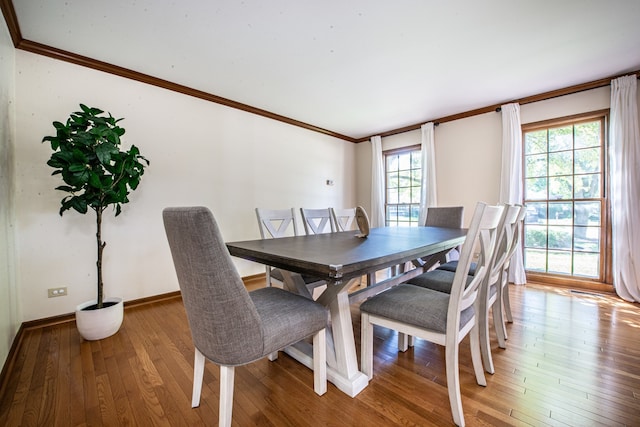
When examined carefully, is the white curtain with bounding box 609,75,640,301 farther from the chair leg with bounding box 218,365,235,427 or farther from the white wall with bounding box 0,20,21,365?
the white wall with bounding box 0,20,21,365

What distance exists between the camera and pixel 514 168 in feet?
11.3

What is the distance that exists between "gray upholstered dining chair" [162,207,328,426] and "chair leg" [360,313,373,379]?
1.32 ft

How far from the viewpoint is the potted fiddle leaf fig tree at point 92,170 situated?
1883mm

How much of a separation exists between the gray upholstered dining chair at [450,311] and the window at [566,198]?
9.55 feet

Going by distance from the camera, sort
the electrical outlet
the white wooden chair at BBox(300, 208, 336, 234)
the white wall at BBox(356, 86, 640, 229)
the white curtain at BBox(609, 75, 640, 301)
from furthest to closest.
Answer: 1. the white wall at BBox(356, 86, 640, 229)
2. the white curtain at BBox(609, 75, 640, 301)
3. the white wooden chair at BBox(300, 208, 336, 234)
4. the electrical outlet

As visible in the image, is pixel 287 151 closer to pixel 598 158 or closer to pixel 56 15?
pixel 56 15

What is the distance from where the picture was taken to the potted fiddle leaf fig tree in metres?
1.88

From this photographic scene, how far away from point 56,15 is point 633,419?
4.24 meters

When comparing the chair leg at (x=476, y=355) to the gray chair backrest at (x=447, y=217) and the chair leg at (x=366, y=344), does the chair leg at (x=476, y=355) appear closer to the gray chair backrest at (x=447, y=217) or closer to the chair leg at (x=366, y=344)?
the chair leg at (x=366, y=344)

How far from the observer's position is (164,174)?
292 cm

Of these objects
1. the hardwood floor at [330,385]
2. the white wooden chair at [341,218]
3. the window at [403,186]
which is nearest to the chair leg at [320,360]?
the hardwood floor at [330,385]

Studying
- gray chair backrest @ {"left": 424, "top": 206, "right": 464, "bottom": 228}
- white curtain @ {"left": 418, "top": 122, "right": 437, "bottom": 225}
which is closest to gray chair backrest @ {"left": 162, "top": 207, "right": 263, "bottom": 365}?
gray chair backrest @ {"left": 424, "top": 206, "right": 464, "bottom": 228}

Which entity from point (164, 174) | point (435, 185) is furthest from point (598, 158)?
point (164, 174)

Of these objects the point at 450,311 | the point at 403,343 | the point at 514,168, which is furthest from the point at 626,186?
the point at 450,311
